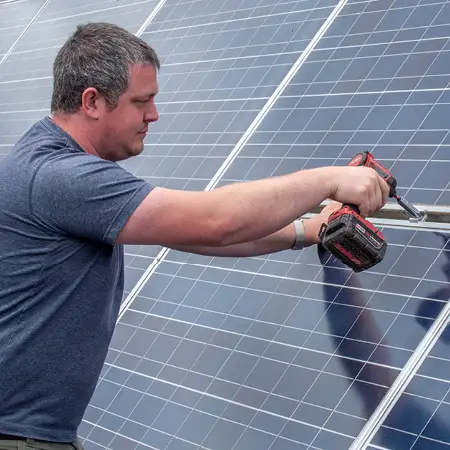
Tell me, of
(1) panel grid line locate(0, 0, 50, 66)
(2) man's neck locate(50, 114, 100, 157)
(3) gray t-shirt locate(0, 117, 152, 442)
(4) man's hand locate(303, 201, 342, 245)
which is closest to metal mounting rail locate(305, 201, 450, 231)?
(4) man's hand locate(303, 201, 342, 245)

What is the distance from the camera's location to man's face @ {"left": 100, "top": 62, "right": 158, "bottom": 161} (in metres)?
3.76

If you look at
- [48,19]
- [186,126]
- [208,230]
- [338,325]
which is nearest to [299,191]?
[208,230]

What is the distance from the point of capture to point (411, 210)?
4641 millimetres

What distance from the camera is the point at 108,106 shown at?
375 cm

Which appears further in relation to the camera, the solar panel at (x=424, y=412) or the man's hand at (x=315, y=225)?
the man's hand at (x=315, y=225)

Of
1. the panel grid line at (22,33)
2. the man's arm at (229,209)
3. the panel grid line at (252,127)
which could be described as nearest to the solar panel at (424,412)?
the man's arm at (229,209)

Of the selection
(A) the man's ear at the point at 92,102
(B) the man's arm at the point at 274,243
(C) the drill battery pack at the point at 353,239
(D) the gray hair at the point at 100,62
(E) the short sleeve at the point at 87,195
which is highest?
(D) the gray hair at the point at 100,62

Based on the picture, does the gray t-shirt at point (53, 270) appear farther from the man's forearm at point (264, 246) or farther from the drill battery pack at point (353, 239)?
the drill battery pack at point (353, 239)

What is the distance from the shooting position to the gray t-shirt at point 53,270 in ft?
11.5

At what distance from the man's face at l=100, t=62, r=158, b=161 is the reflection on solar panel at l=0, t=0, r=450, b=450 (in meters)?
1.33

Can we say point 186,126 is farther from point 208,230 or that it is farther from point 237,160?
point 208,230

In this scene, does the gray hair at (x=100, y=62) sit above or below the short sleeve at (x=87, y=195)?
above

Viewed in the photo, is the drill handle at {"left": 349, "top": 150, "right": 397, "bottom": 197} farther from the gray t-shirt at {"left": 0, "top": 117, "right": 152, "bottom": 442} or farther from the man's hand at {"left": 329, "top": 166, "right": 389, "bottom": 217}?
the gray t-shirt at {"left": 0, "top": 117, "right": 152, "bottom": 442}

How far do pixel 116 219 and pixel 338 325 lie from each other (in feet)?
4.78
